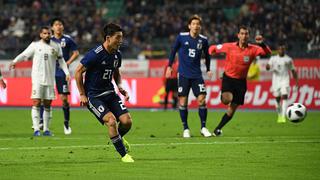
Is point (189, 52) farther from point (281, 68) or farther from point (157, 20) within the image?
point (157, 20)

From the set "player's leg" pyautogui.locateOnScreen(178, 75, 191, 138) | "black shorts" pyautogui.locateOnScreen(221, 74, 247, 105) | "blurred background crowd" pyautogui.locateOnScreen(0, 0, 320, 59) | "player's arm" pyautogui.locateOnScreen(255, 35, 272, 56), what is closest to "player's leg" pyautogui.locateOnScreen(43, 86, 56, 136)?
"player's leg" pyautogui.locateOnScreen(178, 75, 191, 138)

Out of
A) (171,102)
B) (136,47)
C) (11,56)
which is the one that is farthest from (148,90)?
(11,56)

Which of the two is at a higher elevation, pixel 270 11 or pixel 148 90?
pixel 270 11

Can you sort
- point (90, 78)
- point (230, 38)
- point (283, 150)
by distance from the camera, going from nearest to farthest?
point (90, 78) < point (283, 150) < point (230, 38)

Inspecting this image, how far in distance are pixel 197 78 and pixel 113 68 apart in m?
5.58

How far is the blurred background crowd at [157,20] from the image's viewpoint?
117 feet

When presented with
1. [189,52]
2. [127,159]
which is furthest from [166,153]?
[189,52]

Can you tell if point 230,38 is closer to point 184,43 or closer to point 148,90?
point 148,90

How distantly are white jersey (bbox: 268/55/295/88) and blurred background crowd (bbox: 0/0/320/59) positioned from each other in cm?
654

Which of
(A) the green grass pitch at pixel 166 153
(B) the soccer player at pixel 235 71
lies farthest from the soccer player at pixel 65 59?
(B) the soccer player at pixel 235 71

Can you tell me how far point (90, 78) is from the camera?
1331cm

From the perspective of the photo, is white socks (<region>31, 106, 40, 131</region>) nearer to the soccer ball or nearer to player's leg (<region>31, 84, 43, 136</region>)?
player's leg (<region>31, 84, 43, 136</region>)

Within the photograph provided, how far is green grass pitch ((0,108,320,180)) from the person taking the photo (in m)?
11.5

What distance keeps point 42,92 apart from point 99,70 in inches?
242
